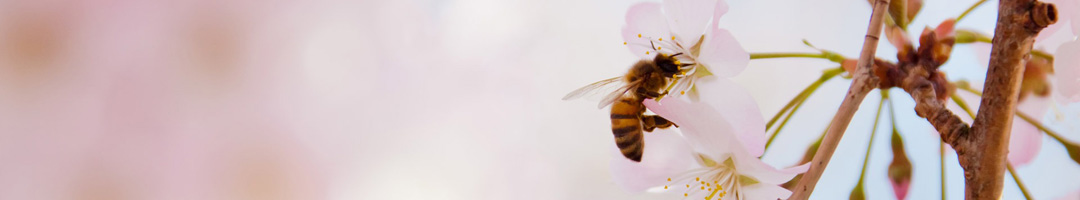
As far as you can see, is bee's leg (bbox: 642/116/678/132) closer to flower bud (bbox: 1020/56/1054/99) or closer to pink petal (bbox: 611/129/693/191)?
pink petal (bbox: 611/129/693/191)

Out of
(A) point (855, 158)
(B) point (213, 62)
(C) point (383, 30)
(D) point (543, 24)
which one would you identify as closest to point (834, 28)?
(A) point (855, 158)

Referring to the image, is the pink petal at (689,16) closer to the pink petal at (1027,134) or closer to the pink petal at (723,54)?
the pink petal at (723,54)

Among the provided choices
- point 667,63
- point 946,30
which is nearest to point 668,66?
point 667,63

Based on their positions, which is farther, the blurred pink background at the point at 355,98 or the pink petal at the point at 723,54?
the blurred pink background at the point at 355,98

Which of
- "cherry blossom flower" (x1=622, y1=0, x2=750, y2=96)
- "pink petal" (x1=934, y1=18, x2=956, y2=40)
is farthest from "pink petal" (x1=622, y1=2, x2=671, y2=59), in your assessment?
"pink petal" (x1=934, y1=18, x2=956, y2=40)

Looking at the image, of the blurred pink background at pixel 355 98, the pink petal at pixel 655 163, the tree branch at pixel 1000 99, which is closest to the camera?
the tree branch at pixel 1000 99

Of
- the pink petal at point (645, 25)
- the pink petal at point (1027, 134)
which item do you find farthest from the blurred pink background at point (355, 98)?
the pink petal at point (645, 25)
